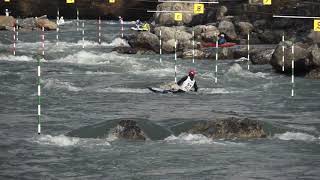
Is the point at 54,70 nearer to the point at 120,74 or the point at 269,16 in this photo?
the point at 120,74

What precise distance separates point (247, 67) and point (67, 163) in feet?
70.2

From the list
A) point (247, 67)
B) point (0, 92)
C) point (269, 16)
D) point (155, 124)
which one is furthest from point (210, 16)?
point (155, 124)

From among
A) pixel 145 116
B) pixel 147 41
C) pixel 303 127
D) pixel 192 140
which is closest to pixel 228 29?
pixel 147 41

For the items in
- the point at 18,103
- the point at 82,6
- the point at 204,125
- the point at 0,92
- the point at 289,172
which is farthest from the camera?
the point at 82,6

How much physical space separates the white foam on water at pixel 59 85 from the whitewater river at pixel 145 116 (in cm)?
4

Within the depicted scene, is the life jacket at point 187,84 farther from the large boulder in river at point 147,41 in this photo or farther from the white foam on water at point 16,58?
the large boulder in river at point 147,41

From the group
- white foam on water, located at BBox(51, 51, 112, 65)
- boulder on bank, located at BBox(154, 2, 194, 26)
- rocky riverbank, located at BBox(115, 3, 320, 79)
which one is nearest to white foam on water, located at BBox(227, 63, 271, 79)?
rocky riverbank, located at BBox(115, 3, 320, 79)

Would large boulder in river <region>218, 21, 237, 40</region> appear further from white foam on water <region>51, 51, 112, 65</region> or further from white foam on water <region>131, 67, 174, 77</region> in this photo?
white foam on water <region>131, 67, 174, 77</region>

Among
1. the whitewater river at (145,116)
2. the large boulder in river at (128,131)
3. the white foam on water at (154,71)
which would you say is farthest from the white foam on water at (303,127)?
the white foam on water at (154,71)

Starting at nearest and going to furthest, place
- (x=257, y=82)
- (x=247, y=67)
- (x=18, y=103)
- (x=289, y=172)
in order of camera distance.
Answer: (x=289, y=172) → (x=18, y=103) → (x=257, y=82) → (x=247, y=67)

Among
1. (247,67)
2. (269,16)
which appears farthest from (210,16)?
(247,67)

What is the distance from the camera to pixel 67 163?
14727 millimetres

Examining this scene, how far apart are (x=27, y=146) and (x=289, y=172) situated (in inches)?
231

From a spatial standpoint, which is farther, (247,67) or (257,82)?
(247,67)
